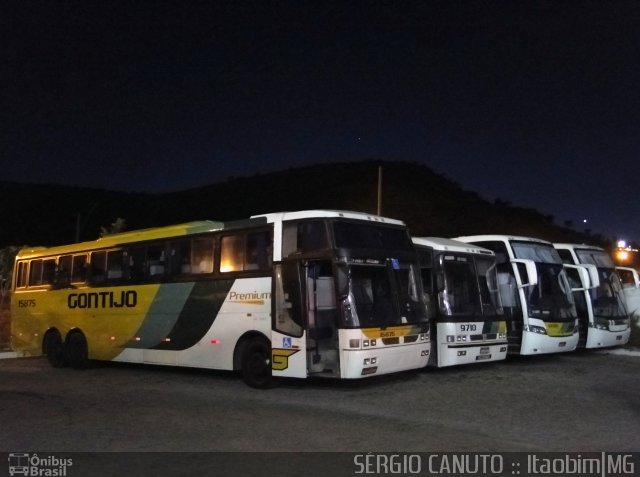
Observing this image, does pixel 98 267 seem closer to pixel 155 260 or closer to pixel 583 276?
pixel 155 260

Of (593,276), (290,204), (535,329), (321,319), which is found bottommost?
(535,329)

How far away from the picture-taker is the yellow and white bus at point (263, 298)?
1155 cm

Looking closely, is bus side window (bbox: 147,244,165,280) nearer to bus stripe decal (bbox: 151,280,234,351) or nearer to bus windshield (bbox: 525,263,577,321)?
bus stripe decal (bbox: 151,280,234,351)

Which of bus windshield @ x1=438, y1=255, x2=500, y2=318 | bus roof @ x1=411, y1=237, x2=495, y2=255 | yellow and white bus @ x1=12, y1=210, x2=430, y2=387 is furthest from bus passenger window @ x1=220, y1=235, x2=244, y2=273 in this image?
bus windshield @ x1=438, y1=255, x2=500, y2=318

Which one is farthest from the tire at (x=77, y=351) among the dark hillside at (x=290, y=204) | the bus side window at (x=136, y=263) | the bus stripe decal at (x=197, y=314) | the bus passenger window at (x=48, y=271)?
the dark hillside at (x=290, y=204)

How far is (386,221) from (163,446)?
6.46 m

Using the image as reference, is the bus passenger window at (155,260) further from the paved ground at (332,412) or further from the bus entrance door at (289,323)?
the bus entrance door at (289,323)

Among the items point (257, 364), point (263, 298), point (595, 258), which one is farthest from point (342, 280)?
point (595, 258)

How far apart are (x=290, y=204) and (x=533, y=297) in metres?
49.6

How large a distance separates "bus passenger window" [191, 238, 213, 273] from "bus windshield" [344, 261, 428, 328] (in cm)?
357

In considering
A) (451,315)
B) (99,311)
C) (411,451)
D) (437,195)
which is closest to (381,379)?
(451,315)

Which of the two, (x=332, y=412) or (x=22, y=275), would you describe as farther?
(x=22, y=275)

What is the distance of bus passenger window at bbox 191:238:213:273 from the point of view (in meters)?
13.8

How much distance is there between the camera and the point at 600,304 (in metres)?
18.5
